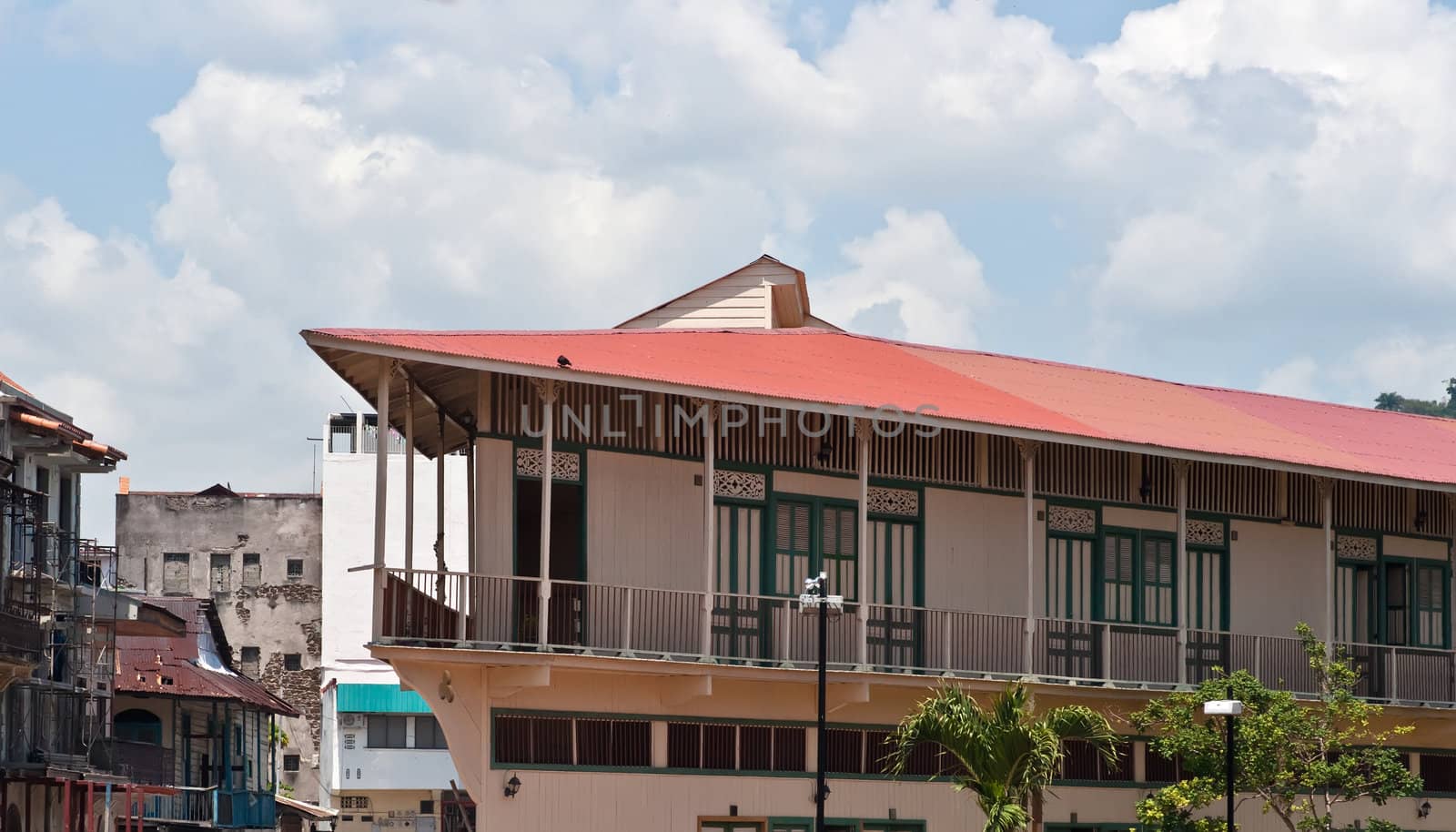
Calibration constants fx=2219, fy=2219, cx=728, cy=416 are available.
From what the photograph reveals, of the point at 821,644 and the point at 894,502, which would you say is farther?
the point at 894,502

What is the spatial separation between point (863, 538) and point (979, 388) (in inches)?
168

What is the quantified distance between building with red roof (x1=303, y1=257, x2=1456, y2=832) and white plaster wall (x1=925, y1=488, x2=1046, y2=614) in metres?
0.04

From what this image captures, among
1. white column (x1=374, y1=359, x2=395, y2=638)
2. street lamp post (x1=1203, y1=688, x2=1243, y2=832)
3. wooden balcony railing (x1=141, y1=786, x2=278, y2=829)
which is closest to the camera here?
white column (x1=374, y1=359, x2=395, y2=638)

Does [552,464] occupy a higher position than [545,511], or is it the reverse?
[552,464]

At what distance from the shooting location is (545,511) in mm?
24297

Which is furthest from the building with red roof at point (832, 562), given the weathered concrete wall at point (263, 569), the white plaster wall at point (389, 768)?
the weathered concrete wall at point (263, 569)

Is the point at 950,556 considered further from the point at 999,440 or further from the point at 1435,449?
the point at 1435,449

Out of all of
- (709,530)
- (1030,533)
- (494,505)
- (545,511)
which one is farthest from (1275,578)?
(545,511)

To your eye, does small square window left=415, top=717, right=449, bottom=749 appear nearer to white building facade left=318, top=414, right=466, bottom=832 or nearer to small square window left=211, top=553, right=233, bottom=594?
white building facade left=318, top=414, right=466, bottom=832

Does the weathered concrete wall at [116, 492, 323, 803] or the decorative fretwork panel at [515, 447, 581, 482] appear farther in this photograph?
the weathered concrete wall at [116, 492, 323, 803]

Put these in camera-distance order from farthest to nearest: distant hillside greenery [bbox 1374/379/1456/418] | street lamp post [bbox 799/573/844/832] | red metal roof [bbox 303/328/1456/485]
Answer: distant hillside greenery [bbox 1374/379/1456/418]
red metal roof [bbox 303/328/1456/485]
street lamp post [bbox 799/573/844/832]

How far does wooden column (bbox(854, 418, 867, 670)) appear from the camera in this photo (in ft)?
87.5

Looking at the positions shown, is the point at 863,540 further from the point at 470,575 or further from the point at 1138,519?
the point at 1138,519

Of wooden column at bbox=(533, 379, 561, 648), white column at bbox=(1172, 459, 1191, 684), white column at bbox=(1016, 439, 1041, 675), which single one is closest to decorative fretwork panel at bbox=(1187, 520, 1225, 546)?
white column at bbox=(1172, 459, 1191, 684)
